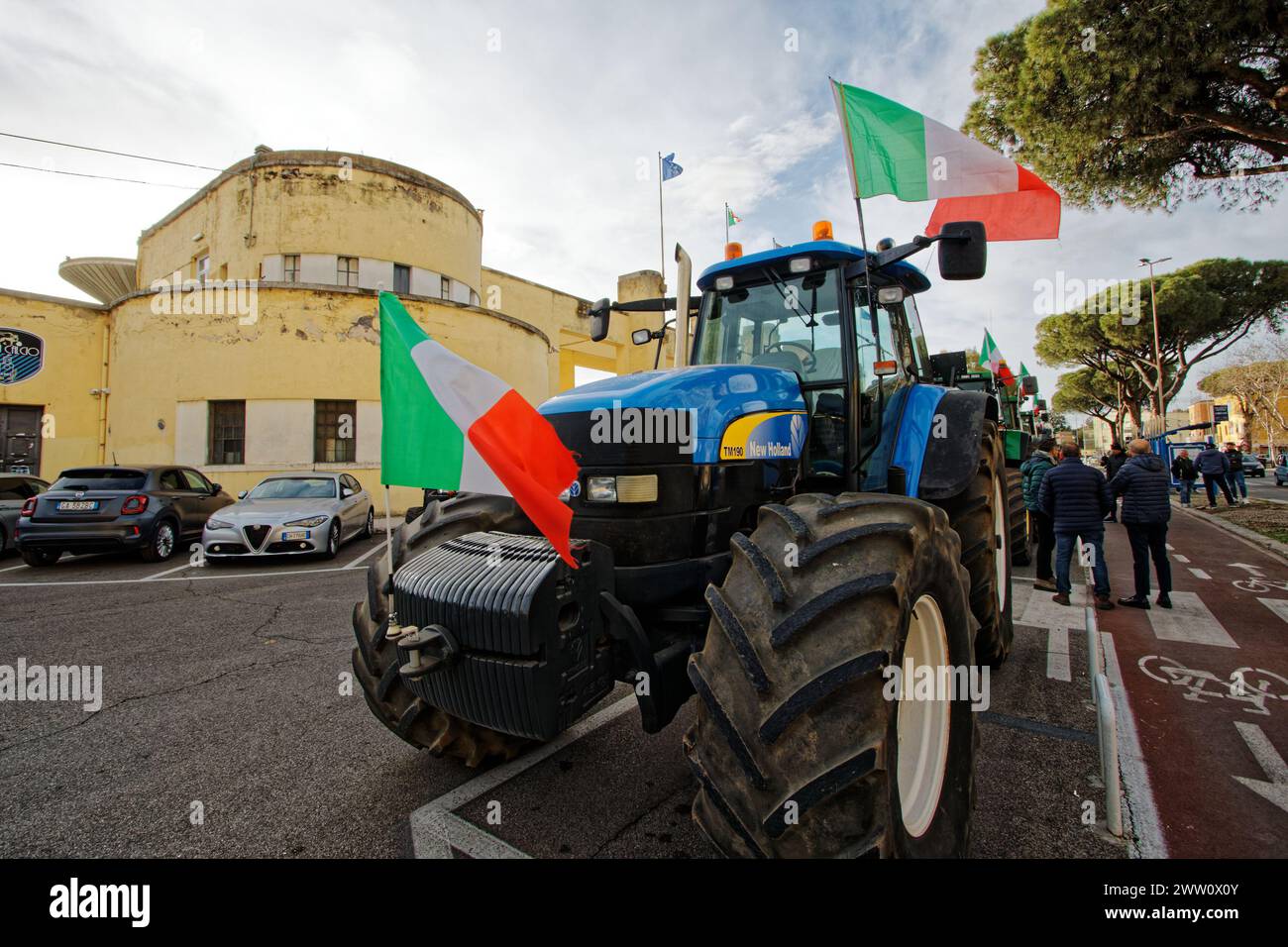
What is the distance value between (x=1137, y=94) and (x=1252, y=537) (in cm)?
781

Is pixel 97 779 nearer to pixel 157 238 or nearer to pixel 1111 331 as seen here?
pixel 157 238

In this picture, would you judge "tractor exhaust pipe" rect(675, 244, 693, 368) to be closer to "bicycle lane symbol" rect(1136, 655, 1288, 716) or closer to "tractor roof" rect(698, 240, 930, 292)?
"tractor roof" rect(698, 240, 930, 292)

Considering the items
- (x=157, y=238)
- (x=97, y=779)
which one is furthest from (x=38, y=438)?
(x=97, y=779)

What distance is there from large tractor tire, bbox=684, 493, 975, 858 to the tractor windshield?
4.60ft

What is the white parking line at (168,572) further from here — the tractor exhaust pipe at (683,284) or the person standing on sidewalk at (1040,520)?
the person standing on sidewalk at (1040,520)

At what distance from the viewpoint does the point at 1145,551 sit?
21.7 feet

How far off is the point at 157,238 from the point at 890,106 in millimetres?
26988

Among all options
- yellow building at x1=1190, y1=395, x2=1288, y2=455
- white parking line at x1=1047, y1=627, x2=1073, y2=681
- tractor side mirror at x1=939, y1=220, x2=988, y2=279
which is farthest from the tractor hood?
yellow building at x1=1190, y1=395, x2=1288, y2=455

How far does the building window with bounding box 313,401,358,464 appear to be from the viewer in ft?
52.0

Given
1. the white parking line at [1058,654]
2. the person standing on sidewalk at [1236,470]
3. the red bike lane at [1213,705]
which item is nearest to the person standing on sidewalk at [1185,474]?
the person standing on sidewalk at [1236,470]

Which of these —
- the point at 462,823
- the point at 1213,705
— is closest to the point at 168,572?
the point at 462,823

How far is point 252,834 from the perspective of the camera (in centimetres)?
Result: 250

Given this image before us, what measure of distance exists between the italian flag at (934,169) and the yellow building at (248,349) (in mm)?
14393

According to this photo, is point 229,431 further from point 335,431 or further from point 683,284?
point 683,284
